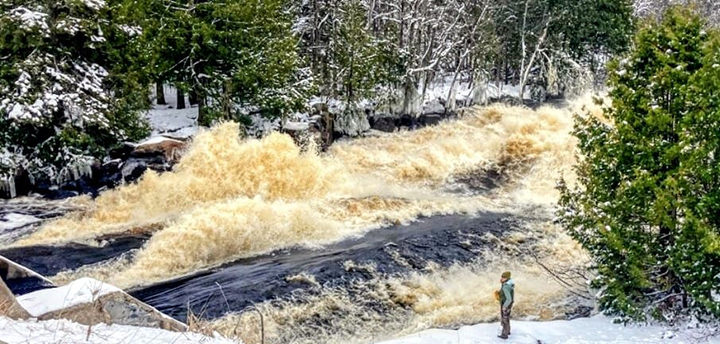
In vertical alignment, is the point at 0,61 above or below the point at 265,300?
above

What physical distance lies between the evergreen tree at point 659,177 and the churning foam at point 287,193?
6.63 meters

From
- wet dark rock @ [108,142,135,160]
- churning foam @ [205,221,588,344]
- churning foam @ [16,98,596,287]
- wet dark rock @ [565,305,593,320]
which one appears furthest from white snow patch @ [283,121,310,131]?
wet dark rock @ [565,305,593,320]

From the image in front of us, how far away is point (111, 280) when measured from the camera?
35.9ft

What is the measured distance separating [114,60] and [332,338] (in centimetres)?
1305

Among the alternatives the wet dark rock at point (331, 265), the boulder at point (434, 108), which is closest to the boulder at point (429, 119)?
the boulder at point (434, 108)

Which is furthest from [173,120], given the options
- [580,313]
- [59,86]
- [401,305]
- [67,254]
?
[580,313]

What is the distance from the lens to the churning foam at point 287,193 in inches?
498

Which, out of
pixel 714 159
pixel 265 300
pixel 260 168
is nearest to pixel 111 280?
pixel 265 300

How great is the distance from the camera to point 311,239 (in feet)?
44.4

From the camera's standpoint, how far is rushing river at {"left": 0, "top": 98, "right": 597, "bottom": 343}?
10156 mm

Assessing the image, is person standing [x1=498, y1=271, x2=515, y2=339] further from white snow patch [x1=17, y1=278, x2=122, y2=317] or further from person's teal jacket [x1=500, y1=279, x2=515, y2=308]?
white snow patch [x1=17, y1=278, x2=122, y2=317]

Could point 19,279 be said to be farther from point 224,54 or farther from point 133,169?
point 224,54

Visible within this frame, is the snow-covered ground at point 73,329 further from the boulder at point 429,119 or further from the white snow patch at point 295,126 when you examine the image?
→ the boulder at point 429,119

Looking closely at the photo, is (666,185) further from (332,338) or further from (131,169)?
(131,169)
